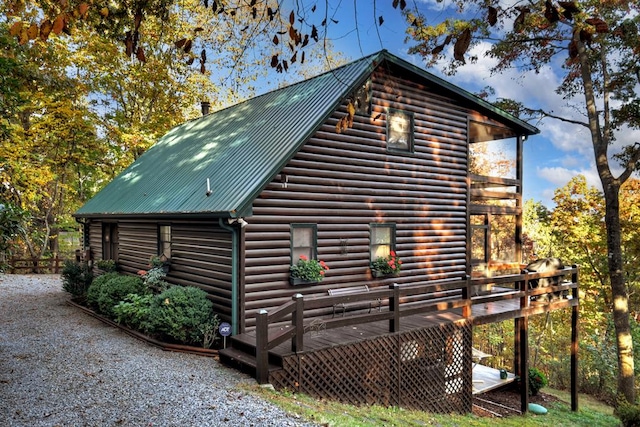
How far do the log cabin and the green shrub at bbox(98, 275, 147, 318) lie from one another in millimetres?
931

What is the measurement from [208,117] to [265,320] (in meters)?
10.8

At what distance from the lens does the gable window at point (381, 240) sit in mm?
10664

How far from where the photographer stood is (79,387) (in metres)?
6.29

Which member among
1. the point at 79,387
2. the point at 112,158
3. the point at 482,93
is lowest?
the point at 79,387

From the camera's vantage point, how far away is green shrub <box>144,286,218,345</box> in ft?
27.6

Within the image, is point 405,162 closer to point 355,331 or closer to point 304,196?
point 304,196

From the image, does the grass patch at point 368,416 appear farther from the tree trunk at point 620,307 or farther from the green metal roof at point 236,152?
the tree trunk at point 620,307

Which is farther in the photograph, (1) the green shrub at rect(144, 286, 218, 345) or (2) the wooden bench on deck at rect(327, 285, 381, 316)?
(2) the wooden bench on deck at rect(327, 285, 381, 316)

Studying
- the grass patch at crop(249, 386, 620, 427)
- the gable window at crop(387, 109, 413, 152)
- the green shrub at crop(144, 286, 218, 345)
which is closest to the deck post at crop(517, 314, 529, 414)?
Result: the grass patch at crop(249, 386, 620, 427)

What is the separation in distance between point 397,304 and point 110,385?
197 inches

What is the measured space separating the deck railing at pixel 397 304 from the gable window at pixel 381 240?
3.21 feet

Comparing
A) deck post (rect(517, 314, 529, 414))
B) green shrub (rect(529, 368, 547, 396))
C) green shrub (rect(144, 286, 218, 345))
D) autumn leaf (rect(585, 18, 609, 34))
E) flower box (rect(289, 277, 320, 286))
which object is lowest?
green shrub (rect(529, 368, 547, 396))

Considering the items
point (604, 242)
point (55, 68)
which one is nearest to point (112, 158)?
point (55, 68)

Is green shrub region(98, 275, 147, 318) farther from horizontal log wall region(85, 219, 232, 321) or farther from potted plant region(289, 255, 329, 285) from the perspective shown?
potted plant region(289, 255, 329, 285)
